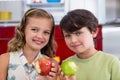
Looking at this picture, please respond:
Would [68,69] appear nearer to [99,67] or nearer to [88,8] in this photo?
[99,67]

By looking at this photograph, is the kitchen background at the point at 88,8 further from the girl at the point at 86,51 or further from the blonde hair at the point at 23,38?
the girl at the point at 86,51

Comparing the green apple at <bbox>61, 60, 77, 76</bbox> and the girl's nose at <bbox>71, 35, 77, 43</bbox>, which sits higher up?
the girl's nose at <bbox>71, 35, 77, 43</bbox>

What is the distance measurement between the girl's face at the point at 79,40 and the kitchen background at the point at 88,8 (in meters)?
1.51

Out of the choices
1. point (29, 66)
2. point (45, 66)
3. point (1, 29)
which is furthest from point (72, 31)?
point (1, 29)

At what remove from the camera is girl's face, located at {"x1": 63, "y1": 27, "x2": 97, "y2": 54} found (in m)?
0.93

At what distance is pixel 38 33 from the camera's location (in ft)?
3.33

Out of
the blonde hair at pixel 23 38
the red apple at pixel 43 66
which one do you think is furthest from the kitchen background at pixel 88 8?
the red apple at pixel 43 66

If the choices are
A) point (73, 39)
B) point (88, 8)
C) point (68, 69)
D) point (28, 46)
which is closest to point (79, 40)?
point (73, 39)

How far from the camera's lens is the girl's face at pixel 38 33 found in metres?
1.02

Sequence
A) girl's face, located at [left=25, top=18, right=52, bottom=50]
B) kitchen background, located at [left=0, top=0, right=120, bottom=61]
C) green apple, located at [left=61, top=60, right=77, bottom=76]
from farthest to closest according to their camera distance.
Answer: kitchen background, located at [left=0, top=0, right=120, bottom=61], girl's face, located at [left=25, top=18, right=52, bottom=50], green apple, located at [left=61, top=60, right=77, bottom=76]

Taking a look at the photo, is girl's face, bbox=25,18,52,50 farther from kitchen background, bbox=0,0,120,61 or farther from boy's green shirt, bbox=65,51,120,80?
kitchen background, bbox=0,0,120,61

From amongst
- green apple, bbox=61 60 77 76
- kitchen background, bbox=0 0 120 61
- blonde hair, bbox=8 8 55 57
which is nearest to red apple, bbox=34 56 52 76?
green apple, bbox=61 60 77 76

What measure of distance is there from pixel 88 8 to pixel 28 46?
6.34 ft

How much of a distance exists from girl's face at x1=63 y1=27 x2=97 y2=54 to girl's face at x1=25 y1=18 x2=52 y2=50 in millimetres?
100
